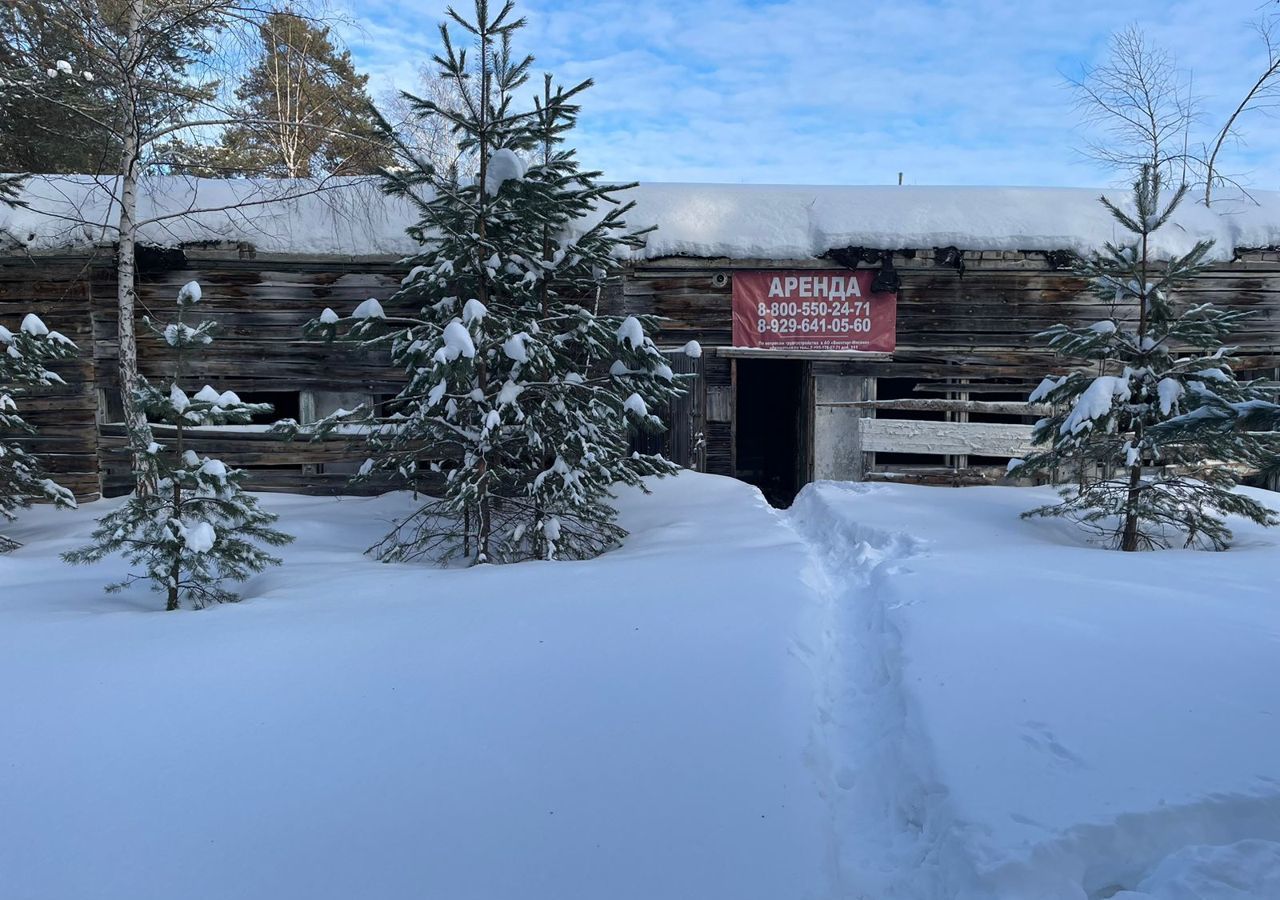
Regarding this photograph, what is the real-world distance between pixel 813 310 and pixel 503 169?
539 centimetres

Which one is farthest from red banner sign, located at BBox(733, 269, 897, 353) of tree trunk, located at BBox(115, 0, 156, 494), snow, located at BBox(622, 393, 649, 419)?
tree trunk, located at BBox(115, 0, 156, 494)

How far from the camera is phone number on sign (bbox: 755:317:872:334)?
33.7ft

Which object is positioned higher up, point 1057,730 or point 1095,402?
point 1095,402

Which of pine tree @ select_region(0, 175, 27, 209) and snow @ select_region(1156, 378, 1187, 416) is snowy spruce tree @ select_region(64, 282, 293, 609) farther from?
snow @ select_region(1156, 378, 1187, 416)

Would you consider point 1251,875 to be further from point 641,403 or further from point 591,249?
point 591,249

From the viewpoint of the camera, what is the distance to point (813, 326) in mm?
10289

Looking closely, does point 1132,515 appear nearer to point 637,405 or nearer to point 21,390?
point 637,405

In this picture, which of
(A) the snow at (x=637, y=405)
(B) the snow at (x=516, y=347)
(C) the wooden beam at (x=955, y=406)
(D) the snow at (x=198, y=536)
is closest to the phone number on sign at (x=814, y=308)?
(C) the wooden beam at (x=955, y=406)

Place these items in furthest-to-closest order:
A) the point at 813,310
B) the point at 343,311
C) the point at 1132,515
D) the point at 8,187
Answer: the point at 813,310 → the point at 343,311 → the point at 8,187 → the point at 1132,515

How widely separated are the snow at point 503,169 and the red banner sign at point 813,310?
4.57m

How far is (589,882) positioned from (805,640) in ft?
6.95

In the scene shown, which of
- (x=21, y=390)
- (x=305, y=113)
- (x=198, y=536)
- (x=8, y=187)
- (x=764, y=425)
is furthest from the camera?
(x=764, y=425)

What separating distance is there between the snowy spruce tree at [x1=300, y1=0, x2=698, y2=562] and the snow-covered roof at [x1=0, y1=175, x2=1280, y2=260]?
9.59 feet

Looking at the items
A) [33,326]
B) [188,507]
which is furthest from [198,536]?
[33,326]
